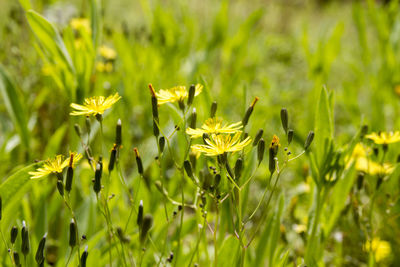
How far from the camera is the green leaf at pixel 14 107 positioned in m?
1.17

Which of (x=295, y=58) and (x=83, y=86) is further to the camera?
(x=295, y=58)

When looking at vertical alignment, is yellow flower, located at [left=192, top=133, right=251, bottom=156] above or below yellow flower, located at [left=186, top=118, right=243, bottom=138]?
below

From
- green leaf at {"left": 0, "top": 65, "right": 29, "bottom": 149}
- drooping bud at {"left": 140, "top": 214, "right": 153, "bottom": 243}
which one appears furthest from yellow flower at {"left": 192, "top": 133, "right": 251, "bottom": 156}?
green leaf at {"left": 0, "top": 65, "right": 29, "bottom": 149}

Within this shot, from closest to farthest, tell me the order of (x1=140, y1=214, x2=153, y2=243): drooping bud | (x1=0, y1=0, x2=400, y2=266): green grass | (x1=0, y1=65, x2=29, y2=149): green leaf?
(x1=140, y1=214, x2=153, y2=243): drooping bud
(x1=0, y1=0, x2=400, y2=266): green grass
(x1=0, y1=65, x2=29, y2=149): green leaf

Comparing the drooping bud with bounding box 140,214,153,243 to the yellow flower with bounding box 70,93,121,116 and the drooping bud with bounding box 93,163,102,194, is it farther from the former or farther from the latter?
the yellow flower with bounding box 70,93,121,116

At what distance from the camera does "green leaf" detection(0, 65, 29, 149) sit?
45.9 inches

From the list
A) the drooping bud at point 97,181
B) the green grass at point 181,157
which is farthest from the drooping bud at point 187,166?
the drooping bud at point 97,181

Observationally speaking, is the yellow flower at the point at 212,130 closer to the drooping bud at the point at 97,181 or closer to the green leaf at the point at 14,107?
the drooping bud at the point at 97,181

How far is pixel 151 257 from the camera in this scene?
92 centimetres

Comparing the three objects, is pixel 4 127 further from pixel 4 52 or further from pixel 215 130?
pixel 215 130

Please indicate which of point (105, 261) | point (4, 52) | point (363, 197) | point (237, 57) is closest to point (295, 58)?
point (237, 57)

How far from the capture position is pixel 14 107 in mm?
1174

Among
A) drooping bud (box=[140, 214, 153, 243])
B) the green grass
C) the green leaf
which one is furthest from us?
the green leaf

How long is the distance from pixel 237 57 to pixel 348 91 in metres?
0.61
